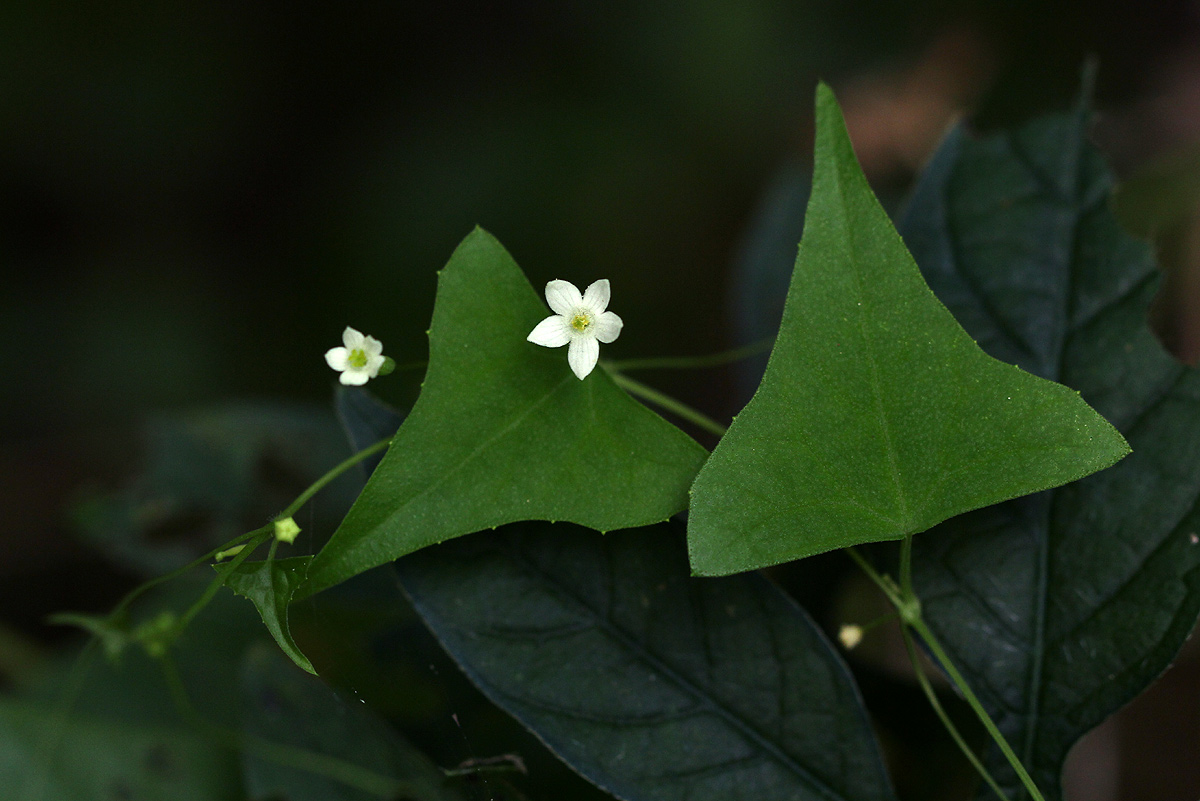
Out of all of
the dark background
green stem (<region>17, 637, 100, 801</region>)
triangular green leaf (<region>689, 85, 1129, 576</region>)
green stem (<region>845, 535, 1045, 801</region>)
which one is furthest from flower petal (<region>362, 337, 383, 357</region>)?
the dark background

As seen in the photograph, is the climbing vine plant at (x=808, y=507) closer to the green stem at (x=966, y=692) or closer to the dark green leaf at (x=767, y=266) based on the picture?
the green stem at (x=966, y=692)

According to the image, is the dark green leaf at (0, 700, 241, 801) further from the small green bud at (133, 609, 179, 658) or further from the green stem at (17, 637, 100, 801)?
the small green bud at (133, 609, 179, 658)

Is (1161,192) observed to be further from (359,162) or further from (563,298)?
(359,162)

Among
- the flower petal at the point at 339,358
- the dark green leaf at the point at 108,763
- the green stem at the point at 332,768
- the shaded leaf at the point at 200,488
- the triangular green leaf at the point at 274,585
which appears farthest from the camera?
the shaded leaf at the point at 200,488

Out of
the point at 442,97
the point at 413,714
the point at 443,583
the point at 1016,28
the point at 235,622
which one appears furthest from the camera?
the point at 442,97

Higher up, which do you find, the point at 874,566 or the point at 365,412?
the point at 365,412

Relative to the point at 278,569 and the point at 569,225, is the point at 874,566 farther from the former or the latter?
the point at 569,225

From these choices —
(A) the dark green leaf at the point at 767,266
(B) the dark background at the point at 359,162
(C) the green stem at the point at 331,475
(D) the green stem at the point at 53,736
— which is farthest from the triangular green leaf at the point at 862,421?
(B) the dark background at the point at 359,162

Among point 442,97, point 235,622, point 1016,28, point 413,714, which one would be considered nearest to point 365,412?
point 413,714
